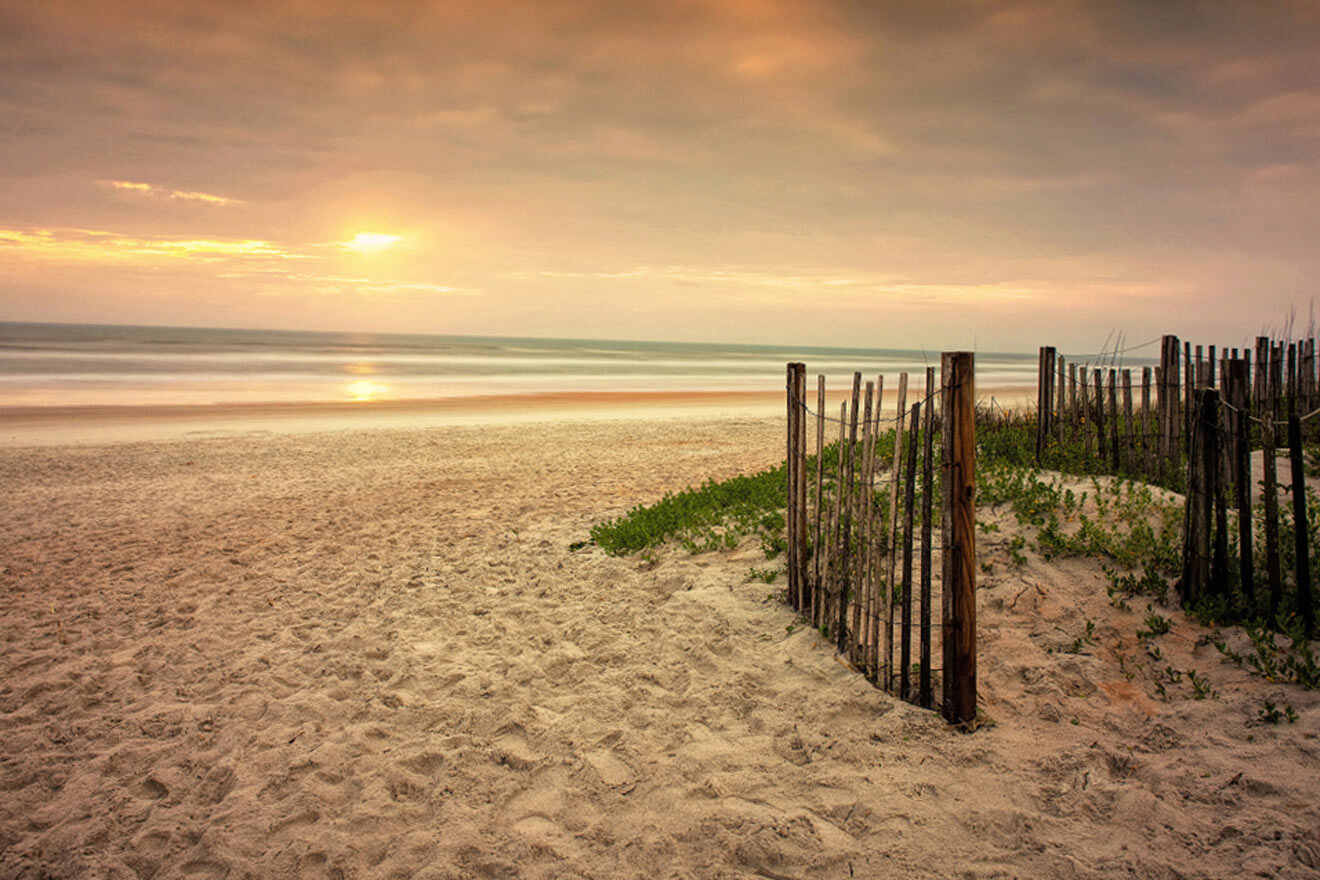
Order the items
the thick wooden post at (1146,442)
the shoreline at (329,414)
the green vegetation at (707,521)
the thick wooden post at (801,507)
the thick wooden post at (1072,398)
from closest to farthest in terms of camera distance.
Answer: the thick wooden post at (801,507) → the green vegetation at (707,521) → the thick wooden post at (1146,442) → the thick wooden post at (1072,398) → the shoreline at (329,414)

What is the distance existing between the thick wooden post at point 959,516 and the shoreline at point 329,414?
578 inches

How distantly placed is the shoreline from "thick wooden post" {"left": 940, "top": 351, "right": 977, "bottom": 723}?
14.7m

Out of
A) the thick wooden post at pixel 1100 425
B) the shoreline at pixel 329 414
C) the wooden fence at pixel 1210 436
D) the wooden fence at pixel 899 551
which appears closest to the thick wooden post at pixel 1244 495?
the wooden fence at pixel 1210 436

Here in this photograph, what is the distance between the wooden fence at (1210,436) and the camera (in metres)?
4.27

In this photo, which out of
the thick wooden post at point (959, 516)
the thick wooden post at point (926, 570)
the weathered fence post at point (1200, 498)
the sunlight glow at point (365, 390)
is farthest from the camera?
the sunlight glow at point (365, 390)

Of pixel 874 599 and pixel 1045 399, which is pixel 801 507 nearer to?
pixel 874 599

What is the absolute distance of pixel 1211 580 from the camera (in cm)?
461

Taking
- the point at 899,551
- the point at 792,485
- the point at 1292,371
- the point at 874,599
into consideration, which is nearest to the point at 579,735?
the point at 874,599

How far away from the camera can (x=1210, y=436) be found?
4496mm

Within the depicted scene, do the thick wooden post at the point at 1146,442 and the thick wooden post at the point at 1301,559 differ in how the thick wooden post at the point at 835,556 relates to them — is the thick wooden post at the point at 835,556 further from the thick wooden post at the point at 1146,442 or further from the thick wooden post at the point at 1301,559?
the thick wooden post at the point at 1146,442

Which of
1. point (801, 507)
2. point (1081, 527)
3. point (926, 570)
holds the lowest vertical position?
point (1081, 527)

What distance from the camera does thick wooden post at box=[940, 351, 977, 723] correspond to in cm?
359

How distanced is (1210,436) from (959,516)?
7.30ft

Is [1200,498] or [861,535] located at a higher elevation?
[1200,498]
